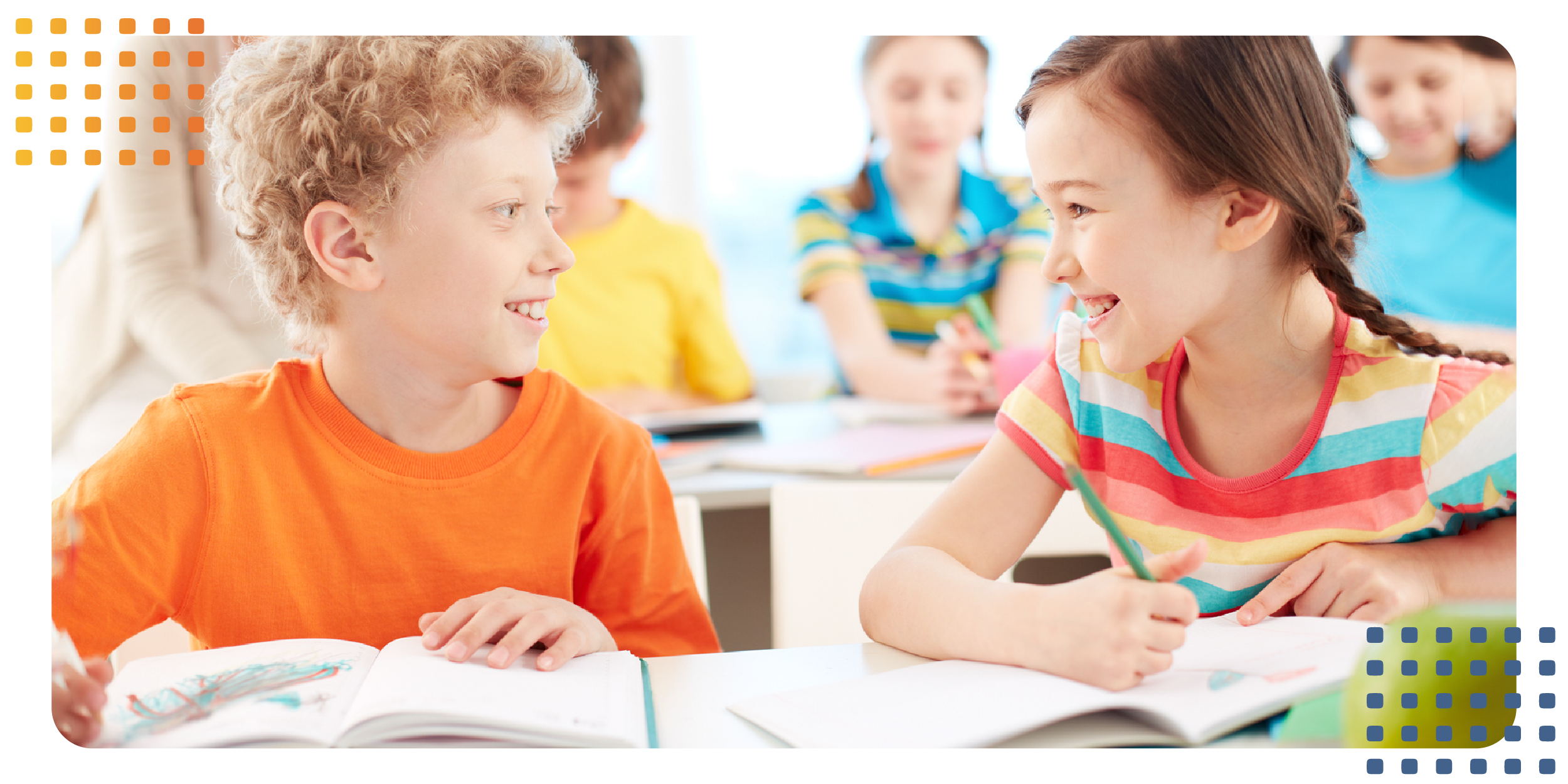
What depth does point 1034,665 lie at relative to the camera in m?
0.67

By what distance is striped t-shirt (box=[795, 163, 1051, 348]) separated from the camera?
6.55 ft

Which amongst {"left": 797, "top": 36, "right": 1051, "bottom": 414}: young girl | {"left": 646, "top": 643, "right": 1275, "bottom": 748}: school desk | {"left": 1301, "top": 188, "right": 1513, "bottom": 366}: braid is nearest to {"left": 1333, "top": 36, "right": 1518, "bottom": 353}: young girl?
{"left": 1301, "top": 188, "right": 1513, "bottom": 366}: braid

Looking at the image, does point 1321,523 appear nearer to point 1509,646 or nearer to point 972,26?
point 1509,646

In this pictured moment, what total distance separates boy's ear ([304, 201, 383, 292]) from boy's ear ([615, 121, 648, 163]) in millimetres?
1065

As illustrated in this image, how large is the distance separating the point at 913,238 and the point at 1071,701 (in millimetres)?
1533

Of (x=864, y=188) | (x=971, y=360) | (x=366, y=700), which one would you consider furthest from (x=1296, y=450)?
(x=864, y=188)

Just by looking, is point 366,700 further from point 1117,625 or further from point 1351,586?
point 1351,586

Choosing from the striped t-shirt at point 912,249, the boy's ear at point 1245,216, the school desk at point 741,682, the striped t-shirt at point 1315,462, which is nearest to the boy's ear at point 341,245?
the school desk at point 741,682

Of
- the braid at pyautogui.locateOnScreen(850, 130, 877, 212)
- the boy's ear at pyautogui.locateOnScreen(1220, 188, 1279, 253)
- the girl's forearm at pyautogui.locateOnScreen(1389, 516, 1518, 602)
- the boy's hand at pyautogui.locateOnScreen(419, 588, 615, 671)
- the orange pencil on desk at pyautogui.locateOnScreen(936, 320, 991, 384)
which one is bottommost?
the boy's hand at pyautogui.locateOnScreen(419, 588, 615, 671)

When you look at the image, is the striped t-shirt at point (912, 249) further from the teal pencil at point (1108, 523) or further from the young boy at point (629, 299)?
the teal pencil at point (1108, 523)

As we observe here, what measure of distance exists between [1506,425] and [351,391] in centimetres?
89

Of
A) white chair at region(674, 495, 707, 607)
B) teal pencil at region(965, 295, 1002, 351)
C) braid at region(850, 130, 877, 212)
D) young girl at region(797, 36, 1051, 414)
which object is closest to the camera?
white chair at region(674, 495, 707, 607)

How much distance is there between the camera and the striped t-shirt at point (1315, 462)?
78 centimetres

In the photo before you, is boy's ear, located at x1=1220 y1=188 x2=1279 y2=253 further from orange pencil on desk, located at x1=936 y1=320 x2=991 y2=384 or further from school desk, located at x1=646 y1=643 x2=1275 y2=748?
orange pencil on desk, located at x1=936 y1=320 x2=991 y2=384
